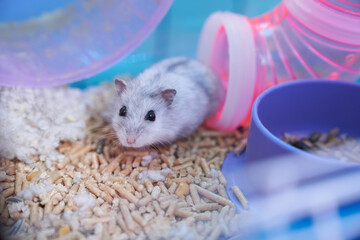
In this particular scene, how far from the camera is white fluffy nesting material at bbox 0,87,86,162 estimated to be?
2.35 meters

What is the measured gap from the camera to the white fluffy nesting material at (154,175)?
88.4 inches

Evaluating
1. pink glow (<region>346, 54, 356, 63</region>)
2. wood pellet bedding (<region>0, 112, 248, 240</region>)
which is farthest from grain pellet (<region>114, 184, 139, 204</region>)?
pink glow (<region>346, 54, 356, 63</region>)

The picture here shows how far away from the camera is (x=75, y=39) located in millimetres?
2670

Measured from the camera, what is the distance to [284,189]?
1863 millimetres

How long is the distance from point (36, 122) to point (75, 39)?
721 millimetres

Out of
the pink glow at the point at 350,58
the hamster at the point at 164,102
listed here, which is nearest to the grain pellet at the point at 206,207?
the hamster at the point at 164,102

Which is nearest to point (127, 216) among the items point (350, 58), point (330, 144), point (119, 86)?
point (119, 86)

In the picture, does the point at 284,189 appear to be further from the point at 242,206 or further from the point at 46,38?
the point at 46,38

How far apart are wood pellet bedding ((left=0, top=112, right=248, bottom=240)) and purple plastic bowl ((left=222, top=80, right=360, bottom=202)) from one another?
154 mm

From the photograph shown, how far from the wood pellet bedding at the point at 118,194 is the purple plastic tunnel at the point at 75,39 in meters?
0.55

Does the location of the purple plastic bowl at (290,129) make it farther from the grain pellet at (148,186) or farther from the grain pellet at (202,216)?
the grain pellet at (148,186)

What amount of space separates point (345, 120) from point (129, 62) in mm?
2113

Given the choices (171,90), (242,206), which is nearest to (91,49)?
(171,90)

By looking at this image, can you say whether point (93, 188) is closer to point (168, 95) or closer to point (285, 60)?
point (168, 95)
